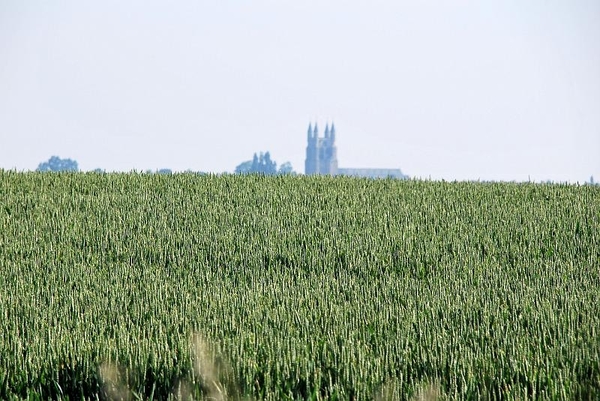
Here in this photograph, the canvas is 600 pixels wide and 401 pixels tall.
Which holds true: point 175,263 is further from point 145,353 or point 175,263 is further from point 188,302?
point 145,353

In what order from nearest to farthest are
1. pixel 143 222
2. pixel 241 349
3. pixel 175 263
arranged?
pixel 241 349 → pixel 175 263 → pixel 143 222

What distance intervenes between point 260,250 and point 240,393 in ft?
20.4

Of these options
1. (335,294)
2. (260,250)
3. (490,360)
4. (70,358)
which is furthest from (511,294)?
(70,358)

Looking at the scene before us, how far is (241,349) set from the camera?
5.74 m

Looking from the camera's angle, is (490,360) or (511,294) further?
(511,294)

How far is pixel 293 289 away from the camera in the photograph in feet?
29.4

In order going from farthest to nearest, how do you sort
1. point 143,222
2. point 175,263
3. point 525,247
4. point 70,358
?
point 143,222 < point 525,247 < point 175,263 < point 70,358

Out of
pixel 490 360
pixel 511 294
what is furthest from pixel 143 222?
pixel 490 360

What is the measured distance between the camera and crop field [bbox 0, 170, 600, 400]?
5.50m

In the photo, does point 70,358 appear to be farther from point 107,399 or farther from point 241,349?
point 241,349

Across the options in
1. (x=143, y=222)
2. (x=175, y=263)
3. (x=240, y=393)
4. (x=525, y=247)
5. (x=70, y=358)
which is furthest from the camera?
(x=143, y=222)

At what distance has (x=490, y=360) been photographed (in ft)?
19.2

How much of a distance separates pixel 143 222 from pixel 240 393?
28.5 ft

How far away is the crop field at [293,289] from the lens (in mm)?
5504
